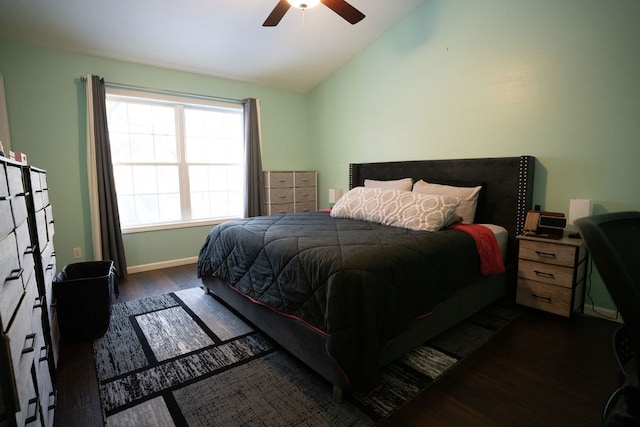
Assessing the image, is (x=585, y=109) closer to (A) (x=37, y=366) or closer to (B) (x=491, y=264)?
(B) (x=491, y=264)

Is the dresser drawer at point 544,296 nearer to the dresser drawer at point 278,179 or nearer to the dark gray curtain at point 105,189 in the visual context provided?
the dresser drawer at point 278,179

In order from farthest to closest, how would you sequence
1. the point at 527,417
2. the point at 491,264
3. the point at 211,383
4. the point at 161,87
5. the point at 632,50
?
1. the point at 161,87
2. the point at 491,264
3. the point at 632,50
4. the point at 211,383
5. the point at 527,417

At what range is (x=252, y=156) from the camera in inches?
175

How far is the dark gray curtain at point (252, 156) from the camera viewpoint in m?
4.38

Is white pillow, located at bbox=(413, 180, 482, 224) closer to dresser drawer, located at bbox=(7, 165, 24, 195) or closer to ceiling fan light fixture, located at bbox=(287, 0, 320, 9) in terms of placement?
ceiling fan light fixture, located at bbox=(287, 0, 320, 9)

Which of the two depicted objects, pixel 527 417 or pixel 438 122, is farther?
pixel 438 122

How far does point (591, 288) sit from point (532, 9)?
2329mm

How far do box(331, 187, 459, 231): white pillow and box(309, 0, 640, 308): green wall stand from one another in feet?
2.85

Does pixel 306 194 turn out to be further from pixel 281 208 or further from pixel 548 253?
pixel 548 253

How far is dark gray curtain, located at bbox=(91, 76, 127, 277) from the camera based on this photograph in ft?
10.9

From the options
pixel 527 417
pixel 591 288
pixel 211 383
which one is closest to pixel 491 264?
pixel 591 288

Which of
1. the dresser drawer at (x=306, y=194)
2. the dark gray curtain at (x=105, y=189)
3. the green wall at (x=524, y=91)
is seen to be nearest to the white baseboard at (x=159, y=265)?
the dark gray curtain at (x=105, y=189)

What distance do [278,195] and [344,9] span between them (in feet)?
8.71

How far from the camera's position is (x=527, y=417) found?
146 centimetres
